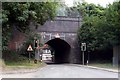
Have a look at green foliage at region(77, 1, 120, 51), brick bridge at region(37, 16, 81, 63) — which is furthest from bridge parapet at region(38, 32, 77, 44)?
green foliage at region(77, 1, 120, 51)

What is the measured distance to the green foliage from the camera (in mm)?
40272

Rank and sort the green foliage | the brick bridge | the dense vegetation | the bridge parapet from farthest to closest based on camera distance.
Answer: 1. the brick bridge
2. the bridge parapet
3. the green foliage
4. the dense vegetation

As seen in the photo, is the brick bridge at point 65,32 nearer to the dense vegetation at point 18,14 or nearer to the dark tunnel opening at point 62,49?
the dark tunnel opening at point 62,49

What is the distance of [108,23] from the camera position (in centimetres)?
4309

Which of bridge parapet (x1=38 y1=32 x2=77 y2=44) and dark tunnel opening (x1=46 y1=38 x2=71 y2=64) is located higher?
bridge parapet (x1=38 y1=32 x2=77 y2=44)

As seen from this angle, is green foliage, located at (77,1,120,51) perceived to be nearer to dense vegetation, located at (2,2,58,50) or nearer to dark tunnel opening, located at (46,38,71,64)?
dark tunnel opening, located at (46,38,71,64)

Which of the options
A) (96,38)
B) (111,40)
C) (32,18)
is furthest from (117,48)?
(32,18)

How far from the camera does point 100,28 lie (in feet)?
155

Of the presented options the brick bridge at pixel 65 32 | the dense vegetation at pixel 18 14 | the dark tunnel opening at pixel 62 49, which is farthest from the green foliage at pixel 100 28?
the dense vegetation at pixel 18 14

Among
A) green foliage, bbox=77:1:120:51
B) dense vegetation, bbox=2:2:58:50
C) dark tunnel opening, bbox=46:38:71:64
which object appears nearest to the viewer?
dense vegetation, bbox=2:2:58:50

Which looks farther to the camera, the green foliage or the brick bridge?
the brick bridge

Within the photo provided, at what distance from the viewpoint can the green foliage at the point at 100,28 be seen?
4027 cm

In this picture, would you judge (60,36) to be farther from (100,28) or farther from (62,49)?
(100,28)

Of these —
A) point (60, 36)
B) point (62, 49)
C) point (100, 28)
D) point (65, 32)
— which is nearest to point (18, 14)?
point (100, 28)
